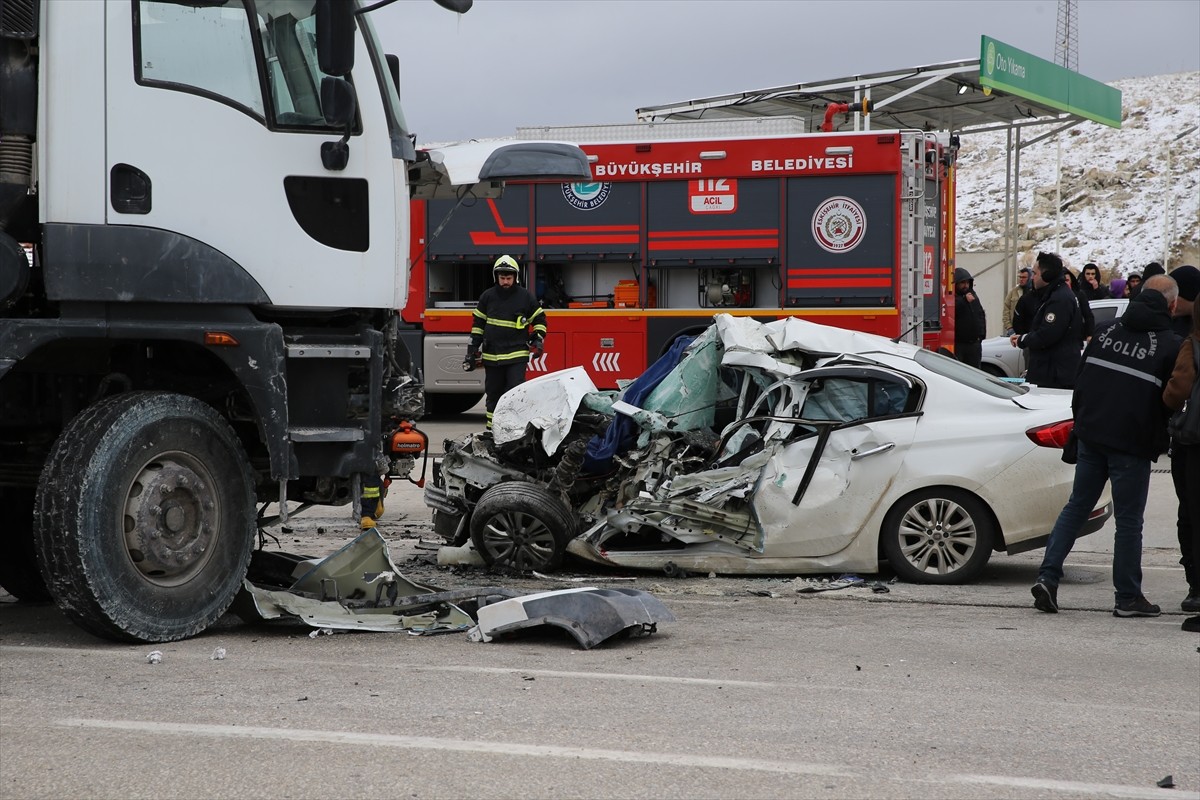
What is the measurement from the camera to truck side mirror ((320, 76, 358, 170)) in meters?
6.09

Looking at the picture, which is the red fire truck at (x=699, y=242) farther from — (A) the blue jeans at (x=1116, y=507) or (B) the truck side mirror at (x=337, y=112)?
(B) the truck side mirror at (x=337, y=112)

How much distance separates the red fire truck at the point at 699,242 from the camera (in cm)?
1574

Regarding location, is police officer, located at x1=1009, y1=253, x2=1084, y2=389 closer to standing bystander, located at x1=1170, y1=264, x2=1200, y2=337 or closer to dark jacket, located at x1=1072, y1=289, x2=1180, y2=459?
standing bystander, located at x1=1170, y1=264, x2=1200, y2=337

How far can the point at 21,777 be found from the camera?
4.16 metres

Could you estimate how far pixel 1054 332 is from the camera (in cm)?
1174

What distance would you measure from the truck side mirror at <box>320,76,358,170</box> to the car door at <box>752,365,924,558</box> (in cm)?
322

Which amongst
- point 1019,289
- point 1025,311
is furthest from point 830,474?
point 1019,289

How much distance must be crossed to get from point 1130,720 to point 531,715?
2.19m

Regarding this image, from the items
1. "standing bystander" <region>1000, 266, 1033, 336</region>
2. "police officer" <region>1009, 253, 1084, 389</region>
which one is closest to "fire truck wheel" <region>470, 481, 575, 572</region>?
"police officer" <region>1009, 253, 1084, 389</region>

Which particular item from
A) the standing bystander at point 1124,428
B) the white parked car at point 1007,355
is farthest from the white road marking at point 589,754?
the white parked car at point 1007,355

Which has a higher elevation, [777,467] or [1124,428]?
[1124,428]

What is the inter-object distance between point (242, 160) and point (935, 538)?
4.48 metres

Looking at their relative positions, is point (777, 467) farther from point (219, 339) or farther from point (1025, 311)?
point (1025, 311)

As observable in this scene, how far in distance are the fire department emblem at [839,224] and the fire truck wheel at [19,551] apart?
10664mm
